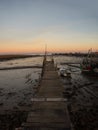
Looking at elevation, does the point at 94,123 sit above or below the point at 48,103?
below

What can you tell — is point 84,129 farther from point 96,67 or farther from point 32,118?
point 96,67

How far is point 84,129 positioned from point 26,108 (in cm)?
484

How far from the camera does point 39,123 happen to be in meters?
6.34

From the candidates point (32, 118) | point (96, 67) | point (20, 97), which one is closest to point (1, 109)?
point (20, 97)

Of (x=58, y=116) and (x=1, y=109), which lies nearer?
(x=58, y=116)

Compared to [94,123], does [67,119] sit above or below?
above

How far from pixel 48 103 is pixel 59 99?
34.3 inches

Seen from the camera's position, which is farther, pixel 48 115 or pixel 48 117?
pixel 48 115

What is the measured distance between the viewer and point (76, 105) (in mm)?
11789

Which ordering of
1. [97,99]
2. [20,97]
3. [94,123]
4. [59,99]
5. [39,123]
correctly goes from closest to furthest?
[39,123] → [94,123] → [59,99] → [97,99] → [20,97]

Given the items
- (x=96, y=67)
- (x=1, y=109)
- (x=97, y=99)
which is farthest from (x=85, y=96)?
(x=96, y=67)

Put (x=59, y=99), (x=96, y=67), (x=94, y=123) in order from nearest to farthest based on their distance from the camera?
(x=94, y=123)
(x=59, y=99)
(x=96, y=67)

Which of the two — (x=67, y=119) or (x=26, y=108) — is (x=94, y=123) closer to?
(x=67, y=119)

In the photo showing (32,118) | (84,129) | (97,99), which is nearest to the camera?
(32,118)
